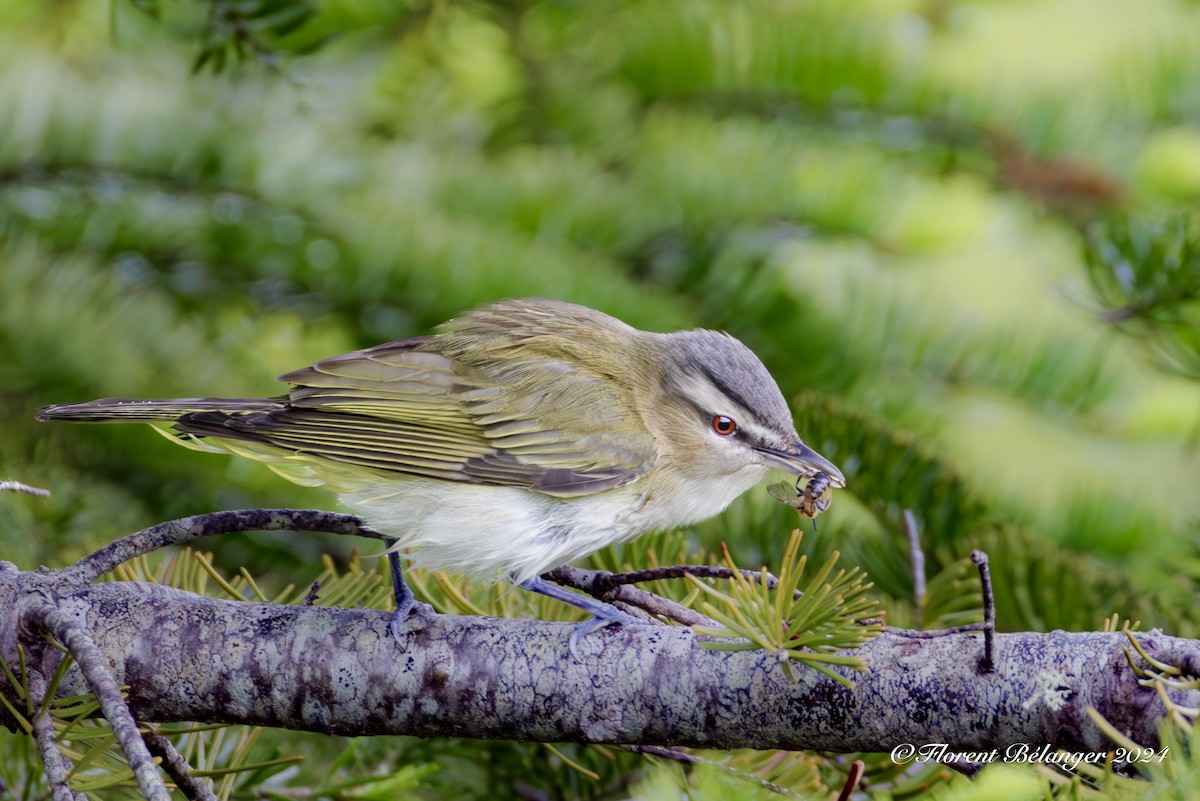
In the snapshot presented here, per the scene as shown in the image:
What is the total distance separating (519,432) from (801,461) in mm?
729

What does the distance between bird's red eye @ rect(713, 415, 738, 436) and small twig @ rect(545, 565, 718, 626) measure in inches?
30.3

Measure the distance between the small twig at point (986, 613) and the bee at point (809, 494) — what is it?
81 centimetres

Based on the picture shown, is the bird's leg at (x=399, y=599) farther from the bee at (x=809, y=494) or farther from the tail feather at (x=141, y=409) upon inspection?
the bee at (x=809, y=494)

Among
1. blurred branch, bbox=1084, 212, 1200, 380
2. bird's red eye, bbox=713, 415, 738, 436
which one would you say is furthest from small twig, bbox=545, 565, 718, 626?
blurred branch, bbox=1084, 212, 1200, 380

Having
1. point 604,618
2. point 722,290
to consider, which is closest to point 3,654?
point 604,618

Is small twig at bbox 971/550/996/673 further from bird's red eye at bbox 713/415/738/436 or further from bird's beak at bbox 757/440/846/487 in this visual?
bird's red eye at bbox 713/415/738/436

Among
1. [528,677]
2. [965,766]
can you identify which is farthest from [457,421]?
[965,766]

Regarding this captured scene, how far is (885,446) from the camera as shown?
289 cm

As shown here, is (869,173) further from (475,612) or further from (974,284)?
(974,284)

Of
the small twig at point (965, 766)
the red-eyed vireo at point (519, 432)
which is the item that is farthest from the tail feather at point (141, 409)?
the small twig at point (965, 766)

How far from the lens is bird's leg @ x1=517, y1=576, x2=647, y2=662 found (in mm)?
2049

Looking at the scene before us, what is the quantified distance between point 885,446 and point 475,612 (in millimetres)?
1150

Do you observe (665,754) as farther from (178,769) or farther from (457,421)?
(457,421)

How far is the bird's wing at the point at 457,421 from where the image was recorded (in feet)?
8.64
